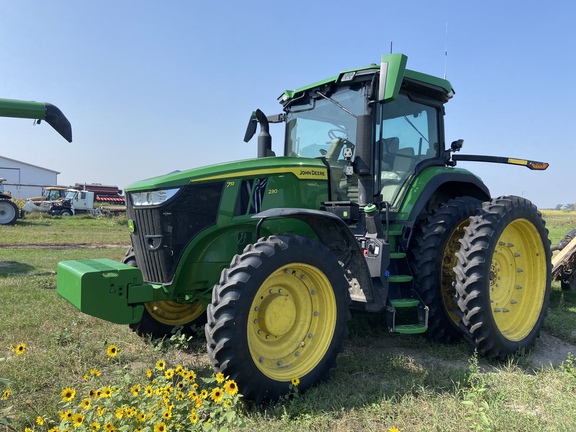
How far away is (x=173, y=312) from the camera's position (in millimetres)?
4703

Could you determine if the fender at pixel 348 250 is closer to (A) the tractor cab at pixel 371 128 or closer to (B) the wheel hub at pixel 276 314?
(A) the tractor cab at pixel 371 128

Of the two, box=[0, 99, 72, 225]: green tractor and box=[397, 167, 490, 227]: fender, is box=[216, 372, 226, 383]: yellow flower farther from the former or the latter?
box=[397, 167, 490, 227]: fender

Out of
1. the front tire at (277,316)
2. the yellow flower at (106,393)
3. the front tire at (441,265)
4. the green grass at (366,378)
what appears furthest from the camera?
the front tire at (441,265)

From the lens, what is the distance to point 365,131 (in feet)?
13.6

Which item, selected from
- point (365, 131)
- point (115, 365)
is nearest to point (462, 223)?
point (365, 131)

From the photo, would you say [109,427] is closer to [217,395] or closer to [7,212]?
[217,395]

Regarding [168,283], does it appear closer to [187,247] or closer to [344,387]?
[187,247]

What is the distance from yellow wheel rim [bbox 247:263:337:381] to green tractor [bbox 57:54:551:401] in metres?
0.01

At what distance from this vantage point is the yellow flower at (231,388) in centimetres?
272

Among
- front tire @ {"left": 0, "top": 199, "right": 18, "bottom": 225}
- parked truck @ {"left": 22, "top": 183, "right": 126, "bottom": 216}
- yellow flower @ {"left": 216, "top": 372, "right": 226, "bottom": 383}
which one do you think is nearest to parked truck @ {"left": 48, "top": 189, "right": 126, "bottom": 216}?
parked truck @ {"left": 22, "top": 183, "right": 126, "bottom": 216}

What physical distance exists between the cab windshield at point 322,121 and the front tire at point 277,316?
154 centimetres

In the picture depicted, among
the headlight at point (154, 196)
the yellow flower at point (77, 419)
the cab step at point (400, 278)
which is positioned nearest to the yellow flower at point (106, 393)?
the yellow flower at point (77, 419)

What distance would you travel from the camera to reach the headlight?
3.64 meters

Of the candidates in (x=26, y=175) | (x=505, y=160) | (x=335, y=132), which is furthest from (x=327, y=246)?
(x=26, y=175)
